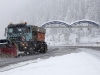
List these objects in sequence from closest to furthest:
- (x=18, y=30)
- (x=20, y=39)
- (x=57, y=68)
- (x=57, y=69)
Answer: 1. (x=57, y=69)
2. (x=57, y=68)
3. (x=20, y=39)
4. (x=18, y=30)

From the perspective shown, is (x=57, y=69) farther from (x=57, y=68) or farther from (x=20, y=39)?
(x=20, y=39)

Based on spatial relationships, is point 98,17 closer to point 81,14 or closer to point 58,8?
point 81,14

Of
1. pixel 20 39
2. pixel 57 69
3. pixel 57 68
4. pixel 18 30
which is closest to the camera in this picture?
pixel 57 69

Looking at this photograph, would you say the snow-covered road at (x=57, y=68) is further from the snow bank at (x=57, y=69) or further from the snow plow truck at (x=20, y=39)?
the snow plow truck at (x=20, y=39)

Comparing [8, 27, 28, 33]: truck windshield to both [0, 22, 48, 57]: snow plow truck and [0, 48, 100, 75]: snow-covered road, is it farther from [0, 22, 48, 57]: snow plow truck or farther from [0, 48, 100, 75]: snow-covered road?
[0, 48, 100, 75]: snow-covered road

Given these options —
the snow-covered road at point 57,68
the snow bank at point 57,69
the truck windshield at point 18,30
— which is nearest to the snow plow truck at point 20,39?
the truck windshield at point 18,30

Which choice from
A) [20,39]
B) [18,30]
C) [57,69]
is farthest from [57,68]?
[18,30]

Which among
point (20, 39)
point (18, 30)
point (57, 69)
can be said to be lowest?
point (57, 69)

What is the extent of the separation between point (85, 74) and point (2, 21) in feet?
590

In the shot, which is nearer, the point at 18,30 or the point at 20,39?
the point at 20,39

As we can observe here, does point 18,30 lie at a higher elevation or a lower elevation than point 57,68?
higher

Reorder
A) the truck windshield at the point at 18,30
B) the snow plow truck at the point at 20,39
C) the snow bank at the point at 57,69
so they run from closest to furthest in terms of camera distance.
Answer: the snow bank at the point at 57,69 < the snow plow truck at the point at 20,39 < the truck windshield at the point at 18,30

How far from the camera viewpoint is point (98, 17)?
137 m

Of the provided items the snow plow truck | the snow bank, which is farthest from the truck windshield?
the snow bank
